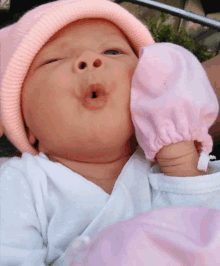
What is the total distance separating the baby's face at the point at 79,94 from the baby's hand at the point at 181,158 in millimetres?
95

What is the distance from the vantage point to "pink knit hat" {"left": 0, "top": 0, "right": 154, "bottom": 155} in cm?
58

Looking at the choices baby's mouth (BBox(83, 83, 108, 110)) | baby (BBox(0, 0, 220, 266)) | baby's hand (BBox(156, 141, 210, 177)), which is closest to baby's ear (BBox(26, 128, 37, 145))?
baby (BBox(0, 0, 220, 266))

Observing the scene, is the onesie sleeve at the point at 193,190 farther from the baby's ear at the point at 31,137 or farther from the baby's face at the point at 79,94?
the baby's ear at the point at 31,137

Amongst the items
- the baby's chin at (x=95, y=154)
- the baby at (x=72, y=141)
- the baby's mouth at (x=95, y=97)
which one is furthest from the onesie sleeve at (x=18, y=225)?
the baby's mouth at (x=95, y=97)

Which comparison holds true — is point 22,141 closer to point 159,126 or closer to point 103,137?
point 103,137

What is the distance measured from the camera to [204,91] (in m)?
0.50

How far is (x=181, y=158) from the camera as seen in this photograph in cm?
53

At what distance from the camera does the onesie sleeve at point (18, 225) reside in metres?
0.46

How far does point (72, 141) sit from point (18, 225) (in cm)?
20

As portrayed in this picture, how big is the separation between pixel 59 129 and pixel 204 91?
1.03 ft

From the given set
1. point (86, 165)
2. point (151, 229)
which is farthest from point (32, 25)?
point (151, 229)

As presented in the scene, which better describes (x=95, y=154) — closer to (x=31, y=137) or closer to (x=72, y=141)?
(x=72, y=141)

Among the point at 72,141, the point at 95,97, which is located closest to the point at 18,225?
the point at 72,141

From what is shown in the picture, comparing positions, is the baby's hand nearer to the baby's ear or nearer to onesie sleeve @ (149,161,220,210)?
onesie sleeve @ (149,161,220,210)
